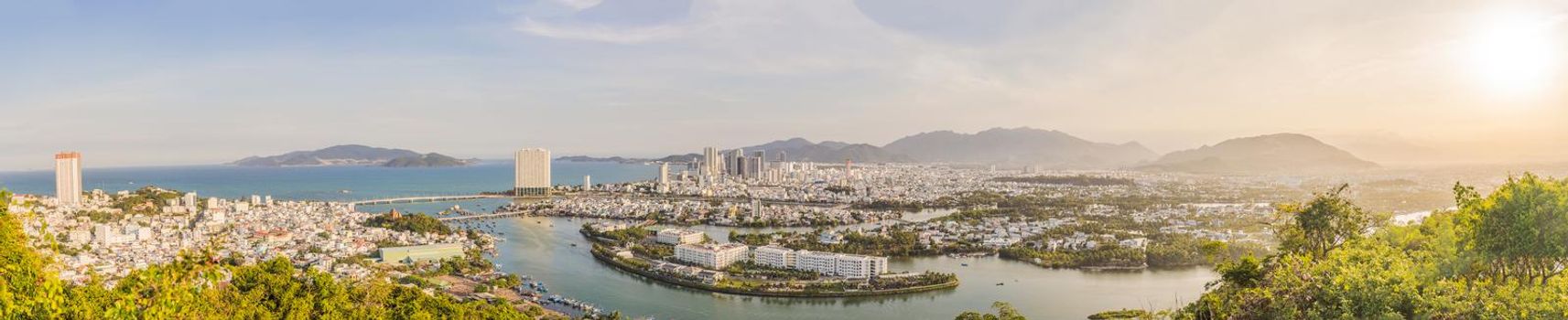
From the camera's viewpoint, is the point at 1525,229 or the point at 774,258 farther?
the point at 774,258

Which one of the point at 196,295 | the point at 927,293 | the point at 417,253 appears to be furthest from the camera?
the point at 417,253

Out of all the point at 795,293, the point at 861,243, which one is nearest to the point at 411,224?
the point at 861,243

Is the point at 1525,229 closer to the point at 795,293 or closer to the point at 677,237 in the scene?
the point at 795,293

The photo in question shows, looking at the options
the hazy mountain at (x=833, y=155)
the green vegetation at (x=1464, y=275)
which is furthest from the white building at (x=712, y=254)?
the hazy mountain at (x=833, y=155)

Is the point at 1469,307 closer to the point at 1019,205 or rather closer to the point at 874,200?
the point at 1019,205

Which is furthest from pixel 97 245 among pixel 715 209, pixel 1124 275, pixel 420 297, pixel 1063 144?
pixel 1063 144

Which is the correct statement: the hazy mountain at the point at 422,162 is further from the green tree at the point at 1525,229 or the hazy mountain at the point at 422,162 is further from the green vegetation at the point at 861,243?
the green tree at the point at 1525,229
